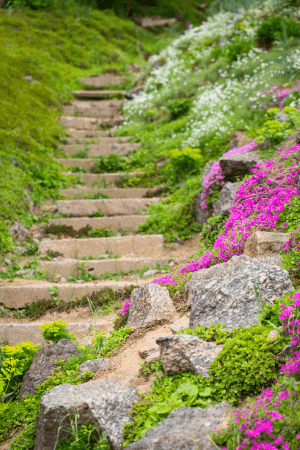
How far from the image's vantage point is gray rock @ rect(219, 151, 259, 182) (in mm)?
5730

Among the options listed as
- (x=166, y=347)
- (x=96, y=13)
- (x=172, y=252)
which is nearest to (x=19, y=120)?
(x=172, y=252)

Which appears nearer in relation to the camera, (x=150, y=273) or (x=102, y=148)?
(x=150, y=273)

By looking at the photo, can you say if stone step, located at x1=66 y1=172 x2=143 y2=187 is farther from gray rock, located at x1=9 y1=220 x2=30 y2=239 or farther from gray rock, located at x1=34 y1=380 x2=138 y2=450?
gray rock, located at x1=34 y1=380 x2=138 y2=450

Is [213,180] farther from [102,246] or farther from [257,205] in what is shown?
[102,246]

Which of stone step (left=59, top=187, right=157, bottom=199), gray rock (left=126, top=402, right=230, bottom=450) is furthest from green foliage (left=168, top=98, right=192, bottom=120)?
gray rock (left=126, top=402, right=230, bottom=450)

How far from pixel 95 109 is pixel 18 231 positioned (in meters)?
6.43

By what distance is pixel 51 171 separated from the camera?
8.22m

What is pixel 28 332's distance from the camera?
4.65m

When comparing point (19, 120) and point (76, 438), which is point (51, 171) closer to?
point (19, 120)

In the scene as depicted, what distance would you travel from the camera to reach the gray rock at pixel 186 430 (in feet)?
7.79

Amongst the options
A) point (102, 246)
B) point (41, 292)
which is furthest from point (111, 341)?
point (102, 246)

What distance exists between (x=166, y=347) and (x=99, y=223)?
4456 mm

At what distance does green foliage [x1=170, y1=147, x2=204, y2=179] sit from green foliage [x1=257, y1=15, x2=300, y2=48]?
15.4ft

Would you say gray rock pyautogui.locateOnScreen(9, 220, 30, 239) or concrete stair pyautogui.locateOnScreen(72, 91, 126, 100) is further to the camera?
concrete stair pyautogui.locateOnScreen(72, 91, 126, 100)
